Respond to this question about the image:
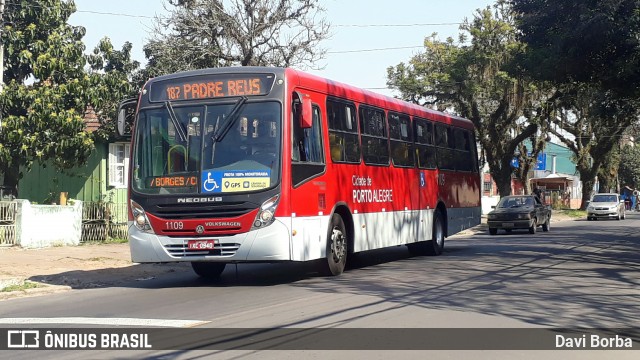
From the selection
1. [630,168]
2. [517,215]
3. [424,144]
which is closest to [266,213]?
[424,144]

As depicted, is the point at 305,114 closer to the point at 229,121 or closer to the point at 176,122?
the point at 229,121

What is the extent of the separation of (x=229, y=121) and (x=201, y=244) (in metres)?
2.04

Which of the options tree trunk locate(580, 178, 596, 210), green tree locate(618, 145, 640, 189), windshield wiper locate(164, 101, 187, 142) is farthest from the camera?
green tree locate(618, 145, 640, 189)

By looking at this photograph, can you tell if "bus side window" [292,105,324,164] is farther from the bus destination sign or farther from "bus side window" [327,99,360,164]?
the bus destination sign

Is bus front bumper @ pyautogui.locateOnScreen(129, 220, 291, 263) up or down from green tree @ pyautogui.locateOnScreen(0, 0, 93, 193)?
down

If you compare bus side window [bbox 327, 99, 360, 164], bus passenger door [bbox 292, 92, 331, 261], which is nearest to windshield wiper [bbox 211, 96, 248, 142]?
bus passenger door [bbox 292, 92, 331, 261]

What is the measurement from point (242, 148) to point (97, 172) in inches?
679

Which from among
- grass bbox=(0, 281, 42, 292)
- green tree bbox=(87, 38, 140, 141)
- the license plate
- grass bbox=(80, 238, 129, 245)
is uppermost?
green tree bbox=(87, 38, 140, 141)

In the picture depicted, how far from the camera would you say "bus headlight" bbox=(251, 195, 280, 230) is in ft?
43.2

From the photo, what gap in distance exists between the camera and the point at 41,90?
2362cm

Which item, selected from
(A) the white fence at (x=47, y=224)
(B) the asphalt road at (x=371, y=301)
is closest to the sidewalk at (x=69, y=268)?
(A) the white fence at (x=47, y=224)

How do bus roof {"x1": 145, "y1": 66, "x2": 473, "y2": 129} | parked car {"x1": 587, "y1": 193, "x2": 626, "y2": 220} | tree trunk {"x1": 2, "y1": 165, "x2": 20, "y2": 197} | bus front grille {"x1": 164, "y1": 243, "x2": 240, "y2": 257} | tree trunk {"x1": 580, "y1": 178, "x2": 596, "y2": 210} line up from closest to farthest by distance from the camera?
bus front grille {"x1": 164, "y1": 243, "x2": 240, "y2": 257} < bus roof {"x1": 145, "y1": 66, "x2": 473, "y2": 129} < tree trunk {"x1": 2, "y1": 165, "x2": 20, "y2": 197} < parked car {"x1": 587, "y1": 193, "x2": 626, "y2": 220} < tree trunk {"x1": 580, "y1": 178, "x2": 596, "y2": 210}

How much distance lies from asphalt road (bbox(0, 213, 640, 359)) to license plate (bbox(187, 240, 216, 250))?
2.35ft

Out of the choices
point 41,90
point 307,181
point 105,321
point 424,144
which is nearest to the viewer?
point 105,321
